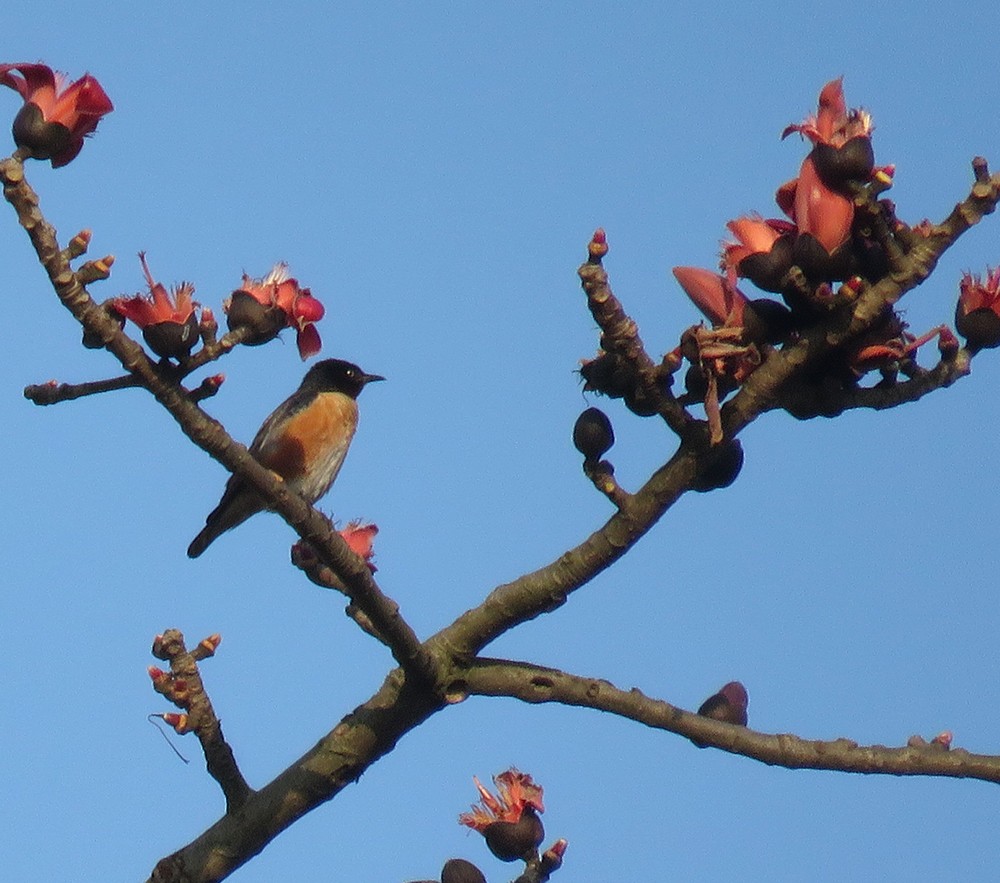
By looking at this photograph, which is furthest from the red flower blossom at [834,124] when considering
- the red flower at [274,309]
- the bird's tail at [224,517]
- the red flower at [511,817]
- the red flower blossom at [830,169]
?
the bird's tail at [224,517]

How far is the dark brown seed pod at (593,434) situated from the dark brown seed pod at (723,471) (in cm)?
22

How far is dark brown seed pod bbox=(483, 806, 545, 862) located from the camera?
342 cm

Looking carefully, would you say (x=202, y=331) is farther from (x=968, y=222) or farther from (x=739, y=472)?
(x=968, y=222)

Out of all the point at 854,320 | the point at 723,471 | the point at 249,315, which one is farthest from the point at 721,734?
the point at 249,315

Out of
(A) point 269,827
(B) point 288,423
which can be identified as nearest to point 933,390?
(A) point 269,827

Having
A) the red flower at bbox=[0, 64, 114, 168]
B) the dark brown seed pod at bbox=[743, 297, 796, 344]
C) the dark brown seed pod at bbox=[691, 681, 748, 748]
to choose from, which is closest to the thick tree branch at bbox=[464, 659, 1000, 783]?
the dark brown seed pod at bbox=[691, 681, 748, 748]

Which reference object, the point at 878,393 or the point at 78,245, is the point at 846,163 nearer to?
the point at 878,393

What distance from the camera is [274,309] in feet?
10.4

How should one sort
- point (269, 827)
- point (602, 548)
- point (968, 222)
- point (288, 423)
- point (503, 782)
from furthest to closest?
point (288, 423) → point (503, 782) → point (269, 827) → point (602, 548) → point (968, 222)

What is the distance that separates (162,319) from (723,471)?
119cm

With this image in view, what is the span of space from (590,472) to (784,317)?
52 cm

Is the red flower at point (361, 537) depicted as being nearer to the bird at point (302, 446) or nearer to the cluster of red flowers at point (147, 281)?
the cluster of red flowers at point (147, 281)

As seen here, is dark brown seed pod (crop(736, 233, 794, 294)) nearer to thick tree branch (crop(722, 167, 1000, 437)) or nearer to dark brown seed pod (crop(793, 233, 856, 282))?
dark brown seed pod (crop(793, 233, 856, 282))

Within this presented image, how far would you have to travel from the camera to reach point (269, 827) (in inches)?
128
